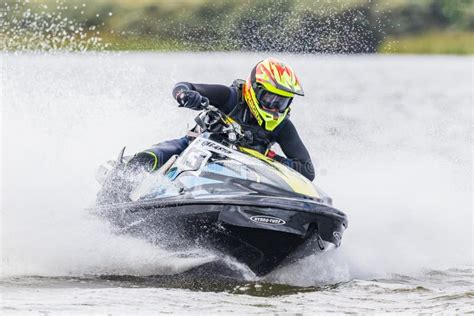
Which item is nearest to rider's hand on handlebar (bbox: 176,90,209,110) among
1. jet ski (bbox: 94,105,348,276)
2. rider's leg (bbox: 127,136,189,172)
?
jet ski (bbox: 94,105,348,276)

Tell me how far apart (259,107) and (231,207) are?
1.45 m

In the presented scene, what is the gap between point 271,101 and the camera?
9477mm

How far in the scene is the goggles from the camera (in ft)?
31.0

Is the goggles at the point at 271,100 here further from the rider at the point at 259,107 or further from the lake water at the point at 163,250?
the lake water at the point at 163,250

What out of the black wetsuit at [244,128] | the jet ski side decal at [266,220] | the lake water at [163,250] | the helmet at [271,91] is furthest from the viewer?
the black wetsuit at [244,128]

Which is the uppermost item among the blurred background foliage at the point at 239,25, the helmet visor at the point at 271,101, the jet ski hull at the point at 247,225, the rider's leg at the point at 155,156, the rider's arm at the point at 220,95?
the blurred background foliage at the point at 239,25

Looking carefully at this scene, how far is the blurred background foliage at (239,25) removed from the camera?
19.6 metres

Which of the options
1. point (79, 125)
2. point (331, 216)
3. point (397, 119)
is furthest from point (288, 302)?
point (397, 119)

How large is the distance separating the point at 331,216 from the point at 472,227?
4.31m

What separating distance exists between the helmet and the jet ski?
1.00 feet

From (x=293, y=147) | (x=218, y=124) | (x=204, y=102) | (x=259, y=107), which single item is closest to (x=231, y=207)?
(x=218, y=124)

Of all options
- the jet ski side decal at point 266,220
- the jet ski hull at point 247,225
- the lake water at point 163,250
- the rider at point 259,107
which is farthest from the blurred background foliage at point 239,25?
the jet ski side decal at point 266,220

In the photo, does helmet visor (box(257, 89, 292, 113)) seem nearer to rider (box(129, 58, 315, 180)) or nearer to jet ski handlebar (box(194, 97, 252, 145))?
rider (box(129, 58, 315, 180))

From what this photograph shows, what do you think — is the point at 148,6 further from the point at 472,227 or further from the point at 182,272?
the point at 182,272
